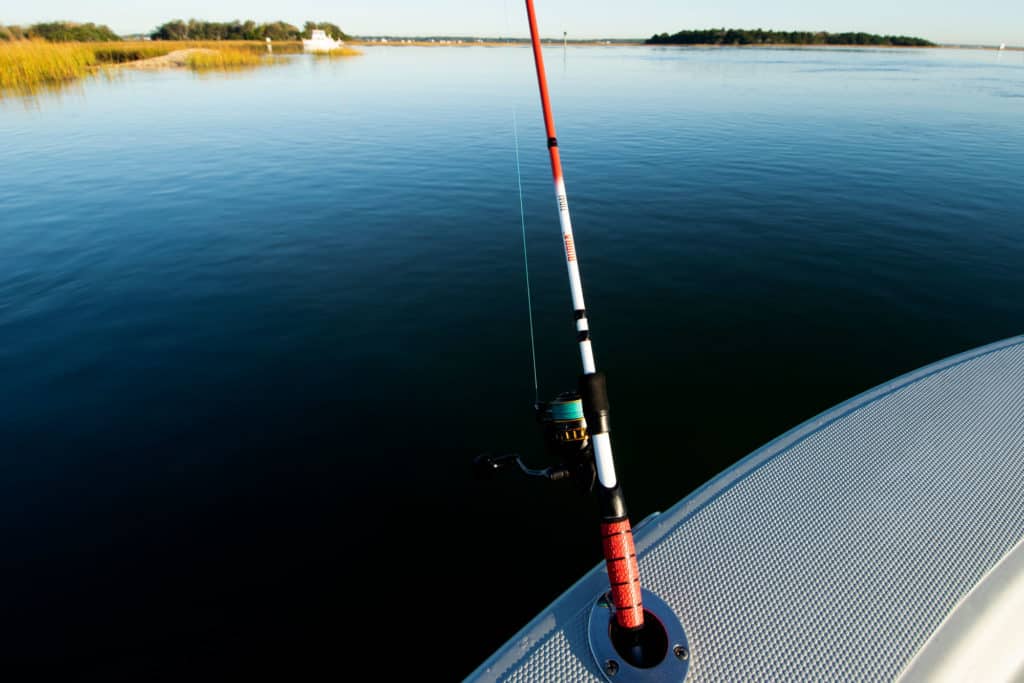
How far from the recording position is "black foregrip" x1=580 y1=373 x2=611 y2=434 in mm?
2010

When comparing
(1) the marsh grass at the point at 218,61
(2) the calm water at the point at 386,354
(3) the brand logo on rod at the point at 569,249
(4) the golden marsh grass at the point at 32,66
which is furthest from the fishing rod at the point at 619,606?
(1) the marsh grass at the point at 218,61

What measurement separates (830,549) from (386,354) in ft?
15.6

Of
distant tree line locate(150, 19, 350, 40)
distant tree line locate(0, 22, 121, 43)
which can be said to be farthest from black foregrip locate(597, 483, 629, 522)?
distant tree line locate(150, 19, 350, 40)

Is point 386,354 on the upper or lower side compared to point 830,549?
upper

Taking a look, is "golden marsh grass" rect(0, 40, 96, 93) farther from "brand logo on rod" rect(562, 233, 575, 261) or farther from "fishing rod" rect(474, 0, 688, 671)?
"fishing rod" rect(474, 0, 688, 671)

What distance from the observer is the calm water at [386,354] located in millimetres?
3398

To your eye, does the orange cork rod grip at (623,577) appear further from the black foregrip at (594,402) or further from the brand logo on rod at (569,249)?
the brand logo on rod at (569,249)

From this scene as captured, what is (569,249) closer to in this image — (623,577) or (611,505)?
(611,505)

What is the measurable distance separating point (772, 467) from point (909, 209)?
10.4 metres

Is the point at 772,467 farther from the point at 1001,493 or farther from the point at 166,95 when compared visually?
the point at 166,95

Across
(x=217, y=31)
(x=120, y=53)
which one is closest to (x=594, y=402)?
(x=120, y=53)

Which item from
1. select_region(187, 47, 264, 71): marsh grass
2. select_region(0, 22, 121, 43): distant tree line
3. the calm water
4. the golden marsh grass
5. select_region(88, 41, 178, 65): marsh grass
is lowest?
the calm water

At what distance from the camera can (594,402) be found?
79.6 inches

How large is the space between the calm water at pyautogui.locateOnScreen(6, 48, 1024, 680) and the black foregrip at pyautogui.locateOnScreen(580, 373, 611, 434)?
1.91 m
